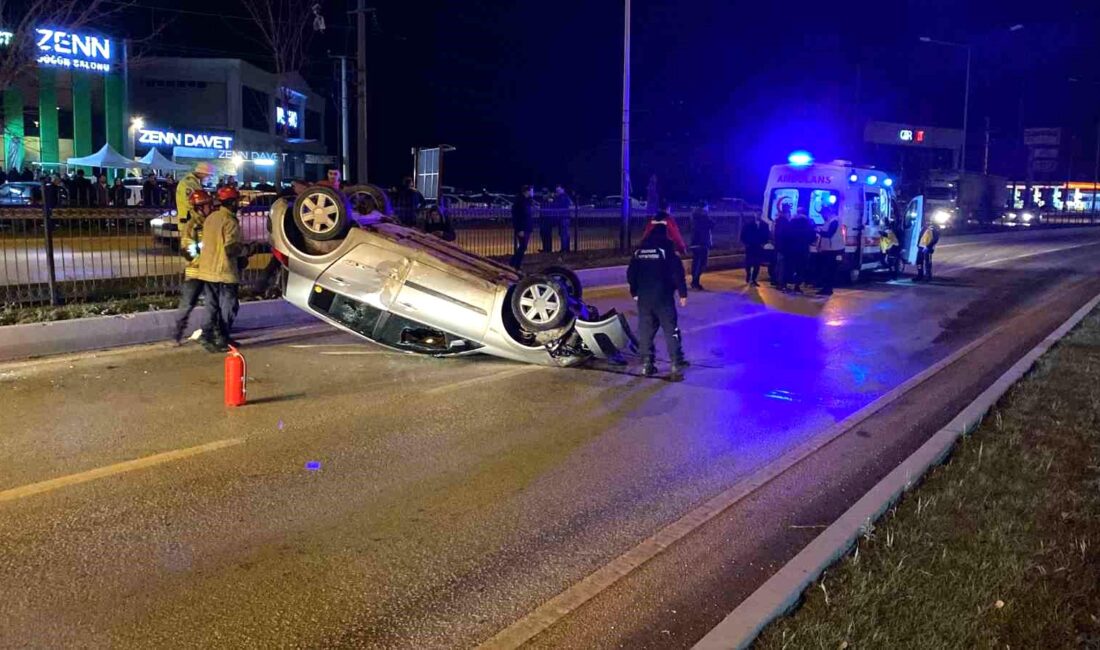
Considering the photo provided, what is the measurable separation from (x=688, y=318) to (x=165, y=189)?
1902 cm

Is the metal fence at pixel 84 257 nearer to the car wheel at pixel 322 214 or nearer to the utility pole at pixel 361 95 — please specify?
the car wheel at pixel 322 214

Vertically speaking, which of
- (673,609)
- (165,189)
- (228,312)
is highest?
(165,189)

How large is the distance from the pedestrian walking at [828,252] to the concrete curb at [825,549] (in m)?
10.6

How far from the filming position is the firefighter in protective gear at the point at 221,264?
9.43 meters

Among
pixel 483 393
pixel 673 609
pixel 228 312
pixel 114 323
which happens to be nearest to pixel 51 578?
pixel 673 609

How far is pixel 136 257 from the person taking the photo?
13.0m

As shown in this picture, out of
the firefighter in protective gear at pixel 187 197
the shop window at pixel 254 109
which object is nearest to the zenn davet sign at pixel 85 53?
the shop window at pixel 254 109

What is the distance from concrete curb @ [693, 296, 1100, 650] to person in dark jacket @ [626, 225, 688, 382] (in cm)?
285

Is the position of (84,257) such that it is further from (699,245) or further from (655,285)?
(699,245)

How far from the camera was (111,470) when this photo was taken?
5.81 meters

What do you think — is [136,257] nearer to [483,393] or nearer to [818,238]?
[483,393]

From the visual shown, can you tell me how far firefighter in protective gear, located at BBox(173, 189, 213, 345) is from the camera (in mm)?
9586

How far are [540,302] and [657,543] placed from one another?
13.5 feet

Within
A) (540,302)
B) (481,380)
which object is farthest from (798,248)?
(481,380)
